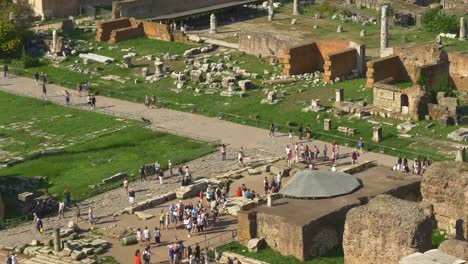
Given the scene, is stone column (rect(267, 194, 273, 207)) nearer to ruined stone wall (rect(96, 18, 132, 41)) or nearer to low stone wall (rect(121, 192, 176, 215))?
low stone wall (rect(121, 192, 176, 215))

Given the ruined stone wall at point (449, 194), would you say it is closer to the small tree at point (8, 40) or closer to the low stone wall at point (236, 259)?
the low stone wall at point (236, 259)

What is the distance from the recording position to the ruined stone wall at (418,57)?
74.6 metres

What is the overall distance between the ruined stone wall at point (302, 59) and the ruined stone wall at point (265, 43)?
3.05m

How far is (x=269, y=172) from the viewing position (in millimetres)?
63156

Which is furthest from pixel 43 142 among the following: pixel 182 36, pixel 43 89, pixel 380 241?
pixel 380 241

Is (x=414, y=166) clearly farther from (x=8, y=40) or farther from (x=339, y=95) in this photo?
(x=8, y=40)

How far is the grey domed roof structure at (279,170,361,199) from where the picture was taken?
54.5m

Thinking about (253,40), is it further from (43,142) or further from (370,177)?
(370,177)

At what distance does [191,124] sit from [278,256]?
2152cm

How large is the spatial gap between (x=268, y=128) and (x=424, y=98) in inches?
326

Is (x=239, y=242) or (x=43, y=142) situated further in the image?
(x=43, y=142)

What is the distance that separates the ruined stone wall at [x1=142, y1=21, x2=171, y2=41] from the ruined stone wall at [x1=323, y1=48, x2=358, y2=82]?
1704 cm

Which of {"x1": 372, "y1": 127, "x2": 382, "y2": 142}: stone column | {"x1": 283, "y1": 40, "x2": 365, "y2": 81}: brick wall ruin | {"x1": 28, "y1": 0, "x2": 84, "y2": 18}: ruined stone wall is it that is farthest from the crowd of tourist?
{"x1": 28, "y1": 0, "x2": 84, "y2": 18}: ruined stone wall

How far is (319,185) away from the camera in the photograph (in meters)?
54.9
